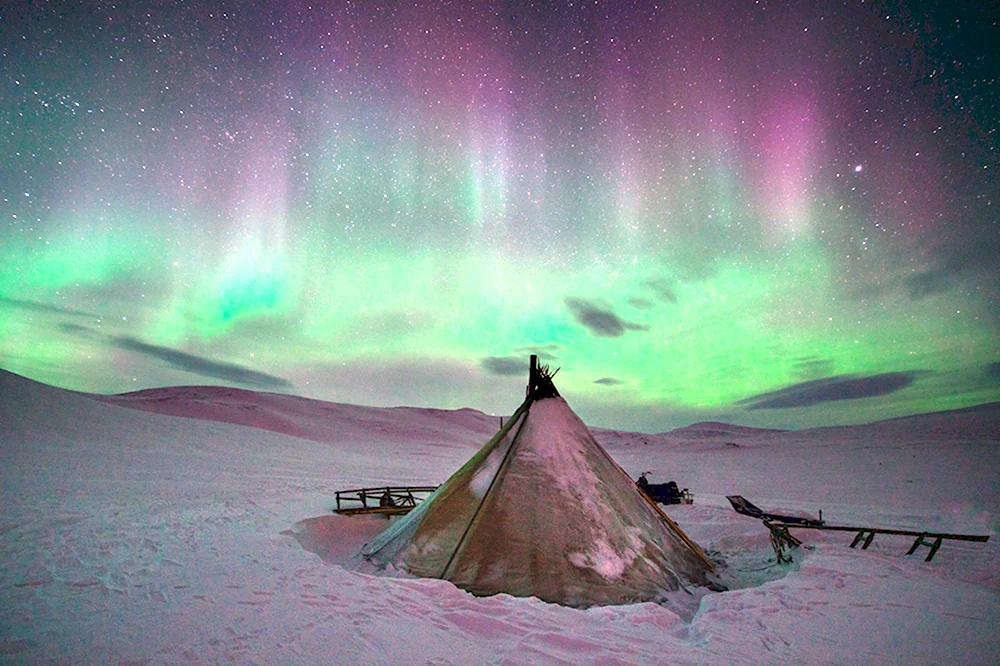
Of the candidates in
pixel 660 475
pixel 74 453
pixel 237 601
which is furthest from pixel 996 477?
pixel 74 453

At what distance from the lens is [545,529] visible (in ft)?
21.7

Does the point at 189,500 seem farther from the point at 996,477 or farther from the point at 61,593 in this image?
the point at 996,477

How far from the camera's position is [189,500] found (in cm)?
1247

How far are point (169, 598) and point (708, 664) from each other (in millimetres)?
5685

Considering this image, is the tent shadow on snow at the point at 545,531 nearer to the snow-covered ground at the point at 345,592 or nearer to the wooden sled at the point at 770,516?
the snow-covered ground at the point at 345,592

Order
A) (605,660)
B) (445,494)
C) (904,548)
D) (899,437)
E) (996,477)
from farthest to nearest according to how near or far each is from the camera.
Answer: (899,437) → (996,477) → (904,548) → (445,494) → (605,660)

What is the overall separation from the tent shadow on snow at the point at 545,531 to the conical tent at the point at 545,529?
0.02m

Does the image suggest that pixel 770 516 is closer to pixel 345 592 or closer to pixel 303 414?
pixel 345 592

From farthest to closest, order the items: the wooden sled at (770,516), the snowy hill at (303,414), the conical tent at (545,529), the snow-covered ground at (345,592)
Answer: the snowy hill at (303,414), the wooden sled at (770,516), the conical tent at (545,529), the snow-covered ground at (345,592)

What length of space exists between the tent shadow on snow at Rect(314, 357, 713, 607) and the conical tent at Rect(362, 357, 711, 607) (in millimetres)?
16

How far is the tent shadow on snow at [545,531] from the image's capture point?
241 inches

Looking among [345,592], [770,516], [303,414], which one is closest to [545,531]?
[345,592]

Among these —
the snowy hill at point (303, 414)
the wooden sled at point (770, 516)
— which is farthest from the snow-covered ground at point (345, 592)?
the snowy hill at point (303, 414)

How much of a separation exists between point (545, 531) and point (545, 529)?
0.11 ft
